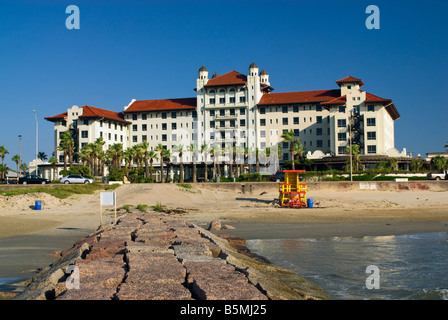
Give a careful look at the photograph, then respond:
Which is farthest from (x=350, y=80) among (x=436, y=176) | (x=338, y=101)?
(x=436, y=176)

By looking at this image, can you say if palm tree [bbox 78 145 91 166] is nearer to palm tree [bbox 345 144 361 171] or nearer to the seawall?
the seawall

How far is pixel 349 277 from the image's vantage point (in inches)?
441

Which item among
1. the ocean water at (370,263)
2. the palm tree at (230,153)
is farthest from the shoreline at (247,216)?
the palm tree at (230,153)

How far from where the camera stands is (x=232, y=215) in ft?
97.6

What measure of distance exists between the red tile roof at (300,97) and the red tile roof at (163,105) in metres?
17.3

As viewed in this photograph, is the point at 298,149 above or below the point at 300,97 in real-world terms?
below

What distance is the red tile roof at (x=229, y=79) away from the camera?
98194mm

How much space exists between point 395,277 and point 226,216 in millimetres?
18446

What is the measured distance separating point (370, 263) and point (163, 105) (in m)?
95.6

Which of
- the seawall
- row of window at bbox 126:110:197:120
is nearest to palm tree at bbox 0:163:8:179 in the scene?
row of window at bbox 126:110:197:120

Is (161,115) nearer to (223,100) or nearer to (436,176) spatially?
(223,100)

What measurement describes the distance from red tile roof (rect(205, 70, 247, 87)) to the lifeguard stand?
206ft

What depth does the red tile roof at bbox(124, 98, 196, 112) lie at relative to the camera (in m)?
103

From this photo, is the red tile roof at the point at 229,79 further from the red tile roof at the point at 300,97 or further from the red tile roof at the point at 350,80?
the red tile roof at the point at 350,80
